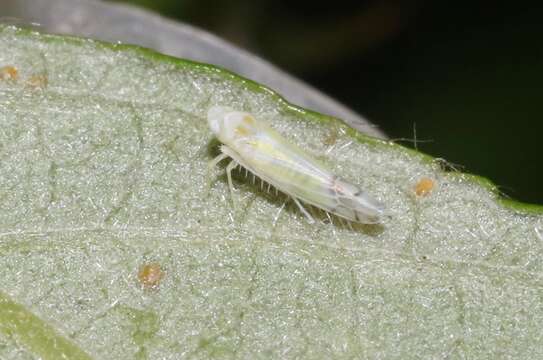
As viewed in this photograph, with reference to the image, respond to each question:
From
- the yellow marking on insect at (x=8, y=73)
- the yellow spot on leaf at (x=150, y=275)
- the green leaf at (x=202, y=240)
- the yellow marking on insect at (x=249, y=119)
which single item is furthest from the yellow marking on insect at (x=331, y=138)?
the yellow marking on insect at (x=8, y=73)

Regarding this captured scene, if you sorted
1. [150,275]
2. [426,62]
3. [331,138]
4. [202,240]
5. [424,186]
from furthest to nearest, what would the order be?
[426,62] → [331,138] → [424,186] → [202,240] → [150,275]

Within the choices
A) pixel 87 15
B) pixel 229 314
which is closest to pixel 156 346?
pixel 229 314

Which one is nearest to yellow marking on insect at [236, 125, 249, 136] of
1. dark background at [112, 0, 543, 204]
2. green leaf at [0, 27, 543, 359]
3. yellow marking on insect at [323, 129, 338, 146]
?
green leaf at [0, 27, 543, 359]

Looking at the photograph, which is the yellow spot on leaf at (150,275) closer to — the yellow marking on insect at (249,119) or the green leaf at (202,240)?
the green leaf at (202,240)

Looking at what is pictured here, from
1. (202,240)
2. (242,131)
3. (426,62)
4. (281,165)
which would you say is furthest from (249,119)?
(426,62)

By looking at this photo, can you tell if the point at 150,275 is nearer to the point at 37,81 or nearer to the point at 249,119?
the point at 249,119
